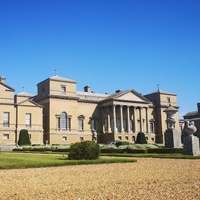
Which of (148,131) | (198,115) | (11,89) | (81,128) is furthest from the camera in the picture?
(198,115)

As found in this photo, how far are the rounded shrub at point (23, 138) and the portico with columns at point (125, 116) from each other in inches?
733

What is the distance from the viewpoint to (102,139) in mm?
63750

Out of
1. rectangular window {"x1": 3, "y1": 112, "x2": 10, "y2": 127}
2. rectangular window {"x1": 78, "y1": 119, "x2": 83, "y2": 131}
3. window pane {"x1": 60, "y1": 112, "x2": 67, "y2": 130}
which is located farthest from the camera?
rectangular window {"x1": 78, "y1": 119, "x2": 83, "y2": 131}

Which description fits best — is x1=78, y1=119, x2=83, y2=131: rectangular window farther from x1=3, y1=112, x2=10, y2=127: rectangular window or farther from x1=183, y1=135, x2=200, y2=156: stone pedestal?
x1=183, y1=135, x2=200, y2=156: stone pedestal

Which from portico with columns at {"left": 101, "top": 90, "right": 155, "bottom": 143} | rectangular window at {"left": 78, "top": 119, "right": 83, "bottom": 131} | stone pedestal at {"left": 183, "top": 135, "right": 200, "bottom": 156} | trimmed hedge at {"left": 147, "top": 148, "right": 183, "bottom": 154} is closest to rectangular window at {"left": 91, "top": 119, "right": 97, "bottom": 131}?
portico with columns at {"left": 101, "top": 90, "right": 155, "bottom": 143}

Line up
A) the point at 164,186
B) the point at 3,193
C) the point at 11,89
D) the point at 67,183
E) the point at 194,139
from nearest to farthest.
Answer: the point at 3,193
the point at 164,186
the point at 67,183
the point at 194,139
the point at 11,89

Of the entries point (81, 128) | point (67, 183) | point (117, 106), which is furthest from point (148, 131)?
point (67, 183)

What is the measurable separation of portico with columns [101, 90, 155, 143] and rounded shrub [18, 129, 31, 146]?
61.1ft

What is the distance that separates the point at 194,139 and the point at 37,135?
3742 centimetres

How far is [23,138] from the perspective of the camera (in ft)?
163

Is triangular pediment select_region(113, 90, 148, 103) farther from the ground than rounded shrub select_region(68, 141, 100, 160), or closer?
farther from the ground

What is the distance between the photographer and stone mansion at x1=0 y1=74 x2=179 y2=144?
52125 millimetres

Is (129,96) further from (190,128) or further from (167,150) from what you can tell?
(190,128)

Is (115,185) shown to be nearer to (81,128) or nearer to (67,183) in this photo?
(67,183)
